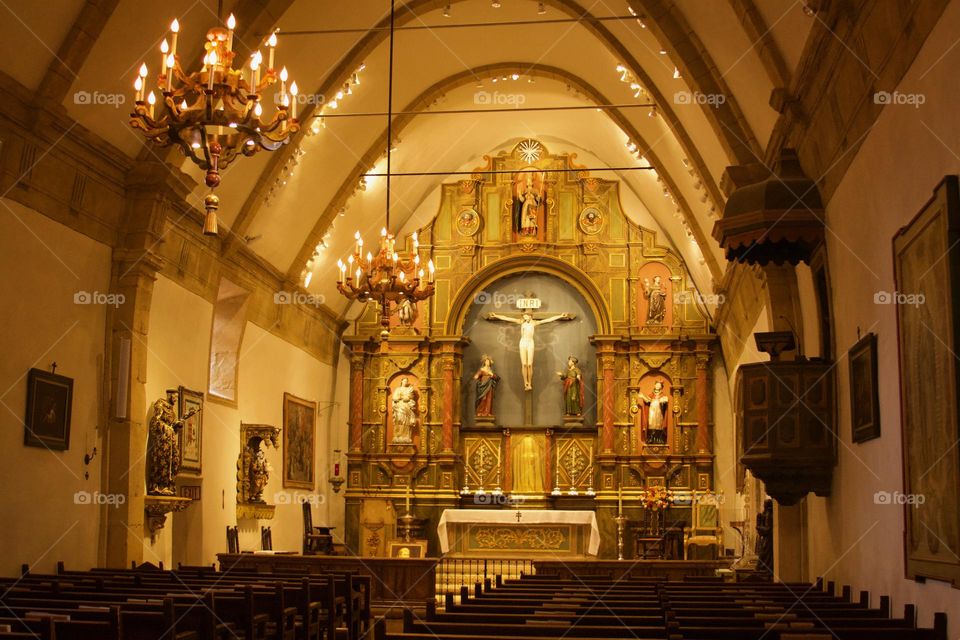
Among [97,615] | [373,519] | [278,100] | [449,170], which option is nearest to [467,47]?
[449,170]

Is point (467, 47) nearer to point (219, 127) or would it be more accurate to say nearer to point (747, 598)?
point (219, 127)

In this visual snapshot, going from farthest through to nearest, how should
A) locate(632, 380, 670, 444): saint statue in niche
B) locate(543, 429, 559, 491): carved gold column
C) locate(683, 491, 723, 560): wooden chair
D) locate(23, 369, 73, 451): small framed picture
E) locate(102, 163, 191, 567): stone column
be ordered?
locate(543, 429, 559, 491): carved gold column
locate(632, 380, 670, 444): saint statue in niche
locate(683, 491, 723, 560): wooden chair
locate(102, 163, 191, 567): stone column
locate(23, 369, 73, 451): small framed picture

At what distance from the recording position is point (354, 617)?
1127 cm

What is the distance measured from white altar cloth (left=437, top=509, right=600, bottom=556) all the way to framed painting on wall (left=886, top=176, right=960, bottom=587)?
14331 mm

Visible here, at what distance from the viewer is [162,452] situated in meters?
14.4

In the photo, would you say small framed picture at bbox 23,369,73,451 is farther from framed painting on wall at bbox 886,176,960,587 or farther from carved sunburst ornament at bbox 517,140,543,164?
carved sunburst ornament at bbox 517,140,543,164

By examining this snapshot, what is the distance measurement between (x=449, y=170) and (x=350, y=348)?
4440 mm

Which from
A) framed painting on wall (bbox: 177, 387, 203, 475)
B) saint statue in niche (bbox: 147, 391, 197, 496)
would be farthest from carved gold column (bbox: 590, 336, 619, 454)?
saint statue in niche (bbox: 147, 391, 197, 496)

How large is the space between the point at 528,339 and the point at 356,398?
3.86m

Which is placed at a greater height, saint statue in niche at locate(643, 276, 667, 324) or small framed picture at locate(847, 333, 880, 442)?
saint statue in niche at locate(643, 276, 667, 324)

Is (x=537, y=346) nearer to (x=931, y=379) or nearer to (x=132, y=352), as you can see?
(x=132, y=352)

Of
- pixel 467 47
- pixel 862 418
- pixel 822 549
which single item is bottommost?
pixel 822 549

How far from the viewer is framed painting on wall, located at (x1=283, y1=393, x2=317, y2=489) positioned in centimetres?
2030

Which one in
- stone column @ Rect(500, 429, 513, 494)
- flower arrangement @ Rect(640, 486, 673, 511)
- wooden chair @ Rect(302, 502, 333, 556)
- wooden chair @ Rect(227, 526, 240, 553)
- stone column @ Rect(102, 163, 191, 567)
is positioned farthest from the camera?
stone column @ Rect(500, 429, 513, 494)
